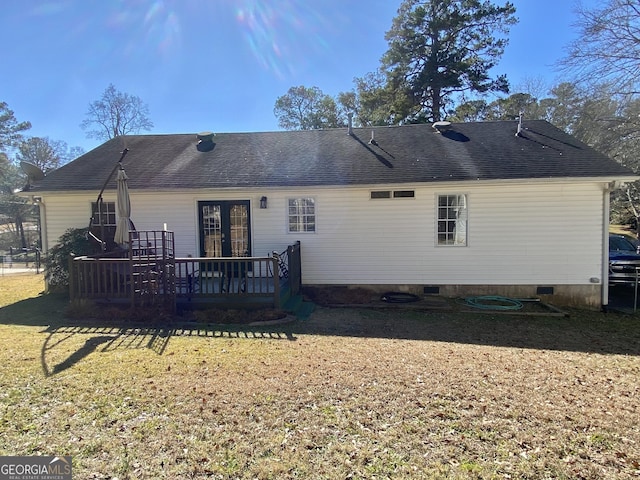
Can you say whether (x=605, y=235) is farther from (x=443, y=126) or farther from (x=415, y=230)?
(x=443, y=126)

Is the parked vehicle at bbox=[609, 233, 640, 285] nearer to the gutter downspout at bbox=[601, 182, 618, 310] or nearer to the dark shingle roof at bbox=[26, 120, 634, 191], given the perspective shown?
the gutter downspout at bbox=[601, 182, 618, 310]

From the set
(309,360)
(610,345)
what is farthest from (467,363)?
(610,345)

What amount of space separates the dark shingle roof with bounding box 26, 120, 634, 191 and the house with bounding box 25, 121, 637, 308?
7 cm

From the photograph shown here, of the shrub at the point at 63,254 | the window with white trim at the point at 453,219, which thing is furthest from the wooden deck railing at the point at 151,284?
the window with white trim at the point at 453,219

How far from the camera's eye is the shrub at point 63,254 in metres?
8.94

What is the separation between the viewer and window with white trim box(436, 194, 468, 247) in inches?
Result: 368

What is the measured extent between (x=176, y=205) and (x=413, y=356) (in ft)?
24.7

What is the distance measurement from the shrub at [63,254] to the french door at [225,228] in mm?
2875

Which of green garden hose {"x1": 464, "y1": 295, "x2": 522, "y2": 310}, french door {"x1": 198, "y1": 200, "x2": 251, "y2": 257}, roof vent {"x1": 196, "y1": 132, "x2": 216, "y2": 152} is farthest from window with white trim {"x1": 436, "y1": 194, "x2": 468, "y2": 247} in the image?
roof vent {"x1": 196, "y1": 132, "x2": 216, "y2": 152}

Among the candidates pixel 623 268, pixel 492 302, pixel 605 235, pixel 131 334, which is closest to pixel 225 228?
pixel 131 334

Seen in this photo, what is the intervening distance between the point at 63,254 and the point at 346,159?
7.95 m

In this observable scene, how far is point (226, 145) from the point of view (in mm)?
12211

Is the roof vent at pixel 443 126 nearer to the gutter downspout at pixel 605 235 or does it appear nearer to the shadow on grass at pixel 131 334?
the gutter downspout at pixel 605 235

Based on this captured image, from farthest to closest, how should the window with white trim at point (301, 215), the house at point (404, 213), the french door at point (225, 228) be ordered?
the french door at point (225, 228) → the window with white trim at point (301, 215) → the house at point (404, 213)
